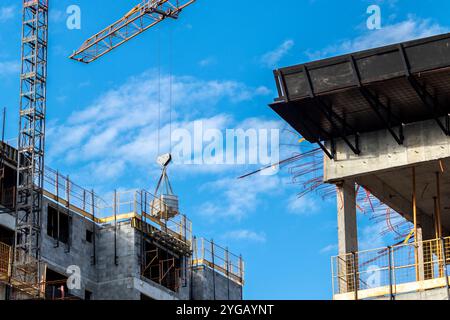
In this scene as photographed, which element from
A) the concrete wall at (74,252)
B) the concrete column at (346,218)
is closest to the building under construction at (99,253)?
the concrete wall at (74,252)

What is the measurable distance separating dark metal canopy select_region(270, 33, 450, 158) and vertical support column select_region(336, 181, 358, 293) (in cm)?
156

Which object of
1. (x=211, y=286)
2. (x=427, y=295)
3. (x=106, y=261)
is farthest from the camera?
(x=211, y=286)

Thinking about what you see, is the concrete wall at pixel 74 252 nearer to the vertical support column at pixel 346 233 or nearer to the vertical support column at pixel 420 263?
the vertical support column at pixel 346 233

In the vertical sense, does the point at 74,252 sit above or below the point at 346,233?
above

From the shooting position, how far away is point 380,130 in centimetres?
4553

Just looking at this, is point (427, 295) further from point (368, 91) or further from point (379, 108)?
point (368, 91)

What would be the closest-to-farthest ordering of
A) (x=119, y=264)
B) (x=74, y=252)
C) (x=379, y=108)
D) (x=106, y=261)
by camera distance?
1. (x=379, y=108)
2. (x=74, y=252)
3. (x=119, y=264)
4. (x=106, y=261)

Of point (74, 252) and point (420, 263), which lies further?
point (74, 252)

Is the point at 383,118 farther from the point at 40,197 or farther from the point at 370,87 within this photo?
the point at 40,197

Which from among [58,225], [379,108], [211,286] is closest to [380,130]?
[379,108]

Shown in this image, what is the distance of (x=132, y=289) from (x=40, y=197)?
30.4 feet

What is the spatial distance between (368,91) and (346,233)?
5.55 meters

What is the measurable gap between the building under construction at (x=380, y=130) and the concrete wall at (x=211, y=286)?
47873 millimetres
